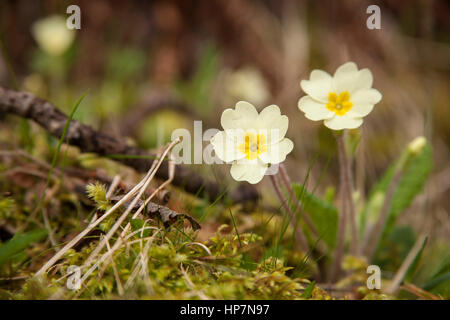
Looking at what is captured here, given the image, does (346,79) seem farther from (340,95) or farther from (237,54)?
(237,54)

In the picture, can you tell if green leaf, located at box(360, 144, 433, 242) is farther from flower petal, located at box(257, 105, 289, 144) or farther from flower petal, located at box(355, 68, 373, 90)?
flower petal, located at box(257, 105, 289, 144)


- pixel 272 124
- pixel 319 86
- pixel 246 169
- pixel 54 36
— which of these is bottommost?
pixel 246 169

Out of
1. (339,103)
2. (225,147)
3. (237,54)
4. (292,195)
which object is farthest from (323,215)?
(237,54)

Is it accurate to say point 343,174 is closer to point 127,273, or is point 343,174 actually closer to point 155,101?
point 127,273

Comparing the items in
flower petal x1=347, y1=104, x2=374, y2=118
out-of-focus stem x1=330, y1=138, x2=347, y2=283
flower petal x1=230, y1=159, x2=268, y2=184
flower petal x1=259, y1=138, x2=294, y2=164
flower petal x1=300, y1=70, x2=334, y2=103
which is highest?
flower petal x1=300, y1=70, x2=334, y2=103

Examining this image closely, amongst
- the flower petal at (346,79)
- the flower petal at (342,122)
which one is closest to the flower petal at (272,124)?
the flower petal at (342,122)

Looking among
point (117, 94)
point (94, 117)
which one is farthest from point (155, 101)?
point (117, 94)

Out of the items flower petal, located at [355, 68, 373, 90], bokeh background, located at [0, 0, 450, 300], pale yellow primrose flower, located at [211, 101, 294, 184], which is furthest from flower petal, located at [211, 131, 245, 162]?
bokeh background, located at [0, 0, 450, 300]
